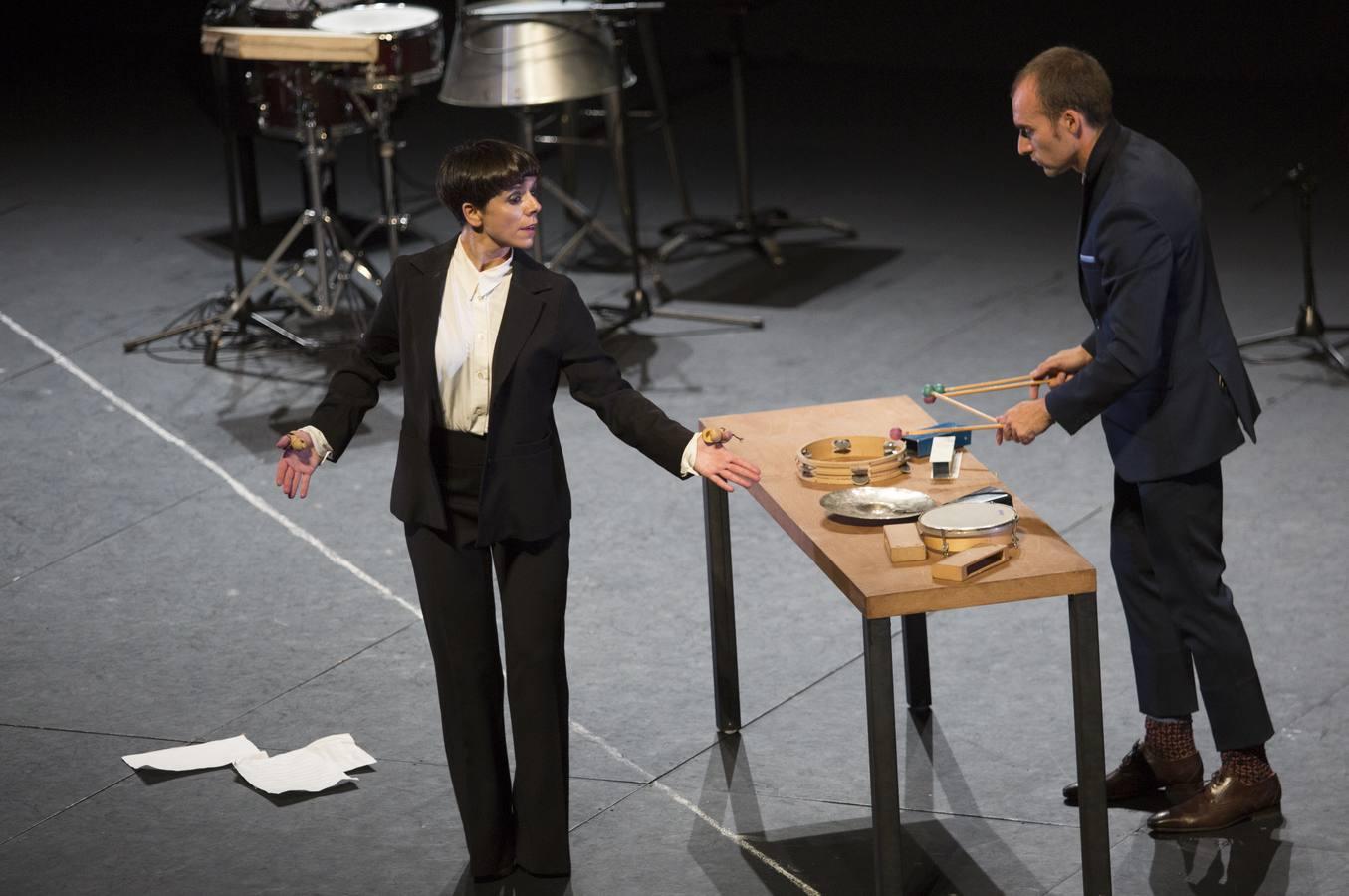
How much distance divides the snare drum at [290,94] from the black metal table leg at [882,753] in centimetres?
461

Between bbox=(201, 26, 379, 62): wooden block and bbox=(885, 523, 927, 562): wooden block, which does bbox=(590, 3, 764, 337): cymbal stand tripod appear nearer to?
bbox=(201, 26, 379, 62): wooden block

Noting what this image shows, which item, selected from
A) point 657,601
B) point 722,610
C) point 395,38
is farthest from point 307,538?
point 395,38

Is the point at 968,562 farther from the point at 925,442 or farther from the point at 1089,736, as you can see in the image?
the point at 925,442

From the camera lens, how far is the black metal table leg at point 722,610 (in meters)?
4.21

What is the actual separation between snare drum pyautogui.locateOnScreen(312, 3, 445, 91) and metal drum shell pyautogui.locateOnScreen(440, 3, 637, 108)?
20 cm

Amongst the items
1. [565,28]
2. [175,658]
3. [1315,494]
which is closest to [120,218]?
[565,28]

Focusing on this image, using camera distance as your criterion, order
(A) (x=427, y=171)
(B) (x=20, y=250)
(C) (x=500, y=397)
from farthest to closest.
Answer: (A) (x=427, y=171) → (B) (x=20, y=250) → (C) (x=500, y=397)

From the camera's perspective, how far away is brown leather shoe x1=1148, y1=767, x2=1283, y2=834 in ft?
12.4

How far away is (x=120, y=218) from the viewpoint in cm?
912

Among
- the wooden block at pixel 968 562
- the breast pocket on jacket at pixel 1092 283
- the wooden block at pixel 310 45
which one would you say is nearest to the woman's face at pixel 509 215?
the wooden block at pixel 968 562

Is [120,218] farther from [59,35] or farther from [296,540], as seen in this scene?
[59,35]

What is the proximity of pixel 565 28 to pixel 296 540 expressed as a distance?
2.33 metres

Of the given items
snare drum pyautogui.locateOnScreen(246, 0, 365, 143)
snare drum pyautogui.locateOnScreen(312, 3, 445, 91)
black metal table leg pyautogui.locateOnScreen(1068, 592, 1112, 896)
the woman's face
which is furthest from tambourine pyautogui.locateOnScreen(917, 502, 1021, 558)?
snare drum pyautogui.locateOnScreen(246, 0, 365, 143)

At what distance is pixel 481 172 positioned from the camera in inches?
135
